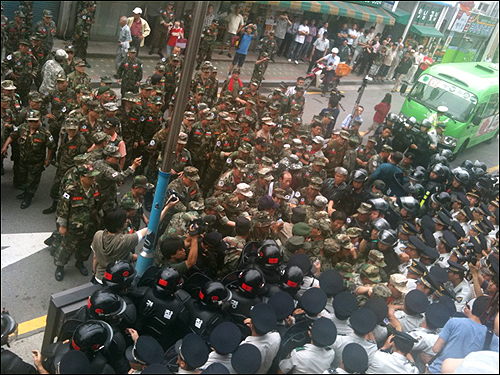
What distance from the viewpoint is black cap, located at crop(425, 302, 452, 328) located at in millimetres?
4895

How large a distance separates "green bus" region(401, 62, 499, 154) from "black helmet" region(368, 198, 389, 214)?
6481 millimetres

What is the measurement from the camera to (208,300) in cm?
439

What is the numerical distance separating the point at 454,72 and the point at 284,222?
33.1 feet

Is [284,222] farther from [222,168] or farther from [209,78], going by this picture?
[209,78]

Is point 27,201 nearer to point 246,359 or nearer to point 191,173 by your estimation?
point 191,173

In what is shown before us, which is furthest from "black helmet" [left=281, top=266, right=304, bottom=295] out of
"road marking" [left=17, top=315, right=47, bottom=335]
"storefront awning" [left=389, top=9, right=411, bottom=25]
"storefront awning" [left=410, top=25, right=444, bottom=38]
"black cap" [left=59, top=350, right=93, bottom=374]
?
"storefront awning" [left=389, top=9, right=411, bottom=25]

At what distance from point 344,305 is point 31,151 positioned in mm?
4959

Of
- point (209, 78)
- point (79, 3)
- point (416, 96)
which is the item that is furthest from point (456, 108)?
point (79, 3)

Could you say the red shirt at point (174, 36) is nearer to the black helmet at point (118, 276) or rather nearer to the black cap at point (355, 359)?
the black helmet at point (118, 276)

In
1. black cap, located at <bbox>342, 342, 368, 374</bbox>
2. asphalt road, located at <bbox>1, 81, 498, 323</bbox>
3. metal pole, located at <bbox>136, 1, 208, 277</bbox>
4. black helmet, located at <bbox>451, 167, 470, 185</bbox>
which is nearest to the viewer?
black cap, located at <bbox>342, 342, 368, 374</bbox>

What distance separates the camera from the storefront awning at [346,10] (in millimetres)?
17516

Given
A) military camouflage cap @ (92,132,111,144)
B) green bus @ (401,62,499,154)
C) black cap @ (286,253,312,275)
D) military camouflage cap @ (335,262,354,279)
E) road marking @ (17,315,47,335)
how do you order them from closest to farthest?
1. black cap @ (286,253,312,275)
2. road marking @ (17,315,47,335)
3. military camouflage cap @ (335,262,354,279)
4. military camouflage cap @ (92,132,111,144)
5. green bus @ (401,62,499,154)

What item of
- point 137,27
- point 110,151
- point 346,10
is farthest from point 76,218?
point 346,10

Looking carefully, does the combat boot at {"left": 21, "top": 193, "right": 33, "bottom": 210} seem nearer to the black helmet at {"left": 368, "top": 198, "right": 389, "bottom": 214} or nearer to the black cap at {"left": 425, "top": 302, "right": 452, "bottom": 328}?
the black helmet at {"left": 368, "top": 198, "right": 389, "bottom": 214}
